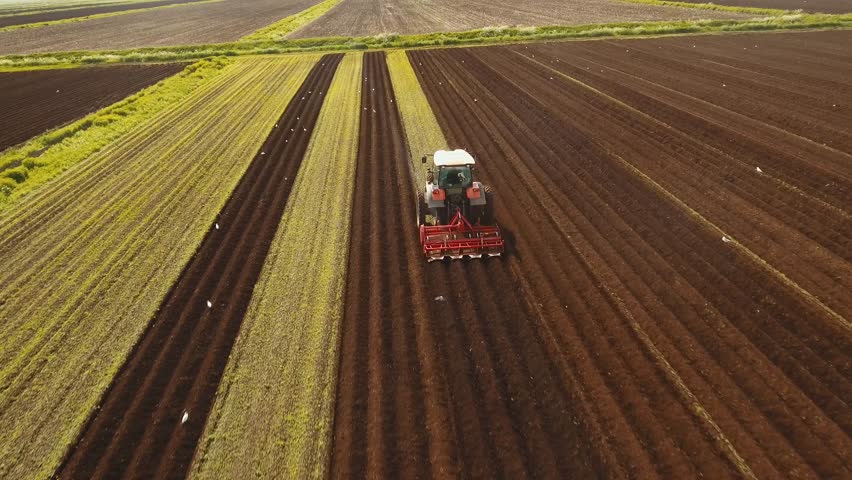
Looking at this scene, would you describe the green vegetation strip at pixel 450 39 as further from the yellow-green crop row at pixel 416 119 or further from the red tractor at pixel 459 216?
the red tractor at pixel 459 216

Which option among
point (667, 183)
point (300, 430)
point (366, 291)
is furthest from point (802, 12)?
point (300, 430)

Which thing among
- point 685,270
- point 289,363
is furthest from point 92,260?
point 685,270

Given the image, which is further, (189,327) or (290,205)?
(290,205)

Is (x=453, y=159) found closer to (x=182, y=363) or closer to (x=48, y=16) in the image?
(x=182, y=363)

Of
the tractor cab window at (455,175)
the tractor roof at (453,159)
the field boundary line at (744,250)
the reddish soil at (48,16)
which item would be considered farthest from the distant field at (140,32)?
the field boundary line at (744,250)

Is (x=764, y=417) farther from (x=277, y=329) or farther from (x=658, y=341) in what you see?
(x=277, y=329)

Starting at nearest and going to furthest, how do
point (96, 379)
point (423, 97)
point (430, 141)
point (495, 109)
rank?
point (96, 379) < point (430, 141) < point (495, 109) < point (423, 97)

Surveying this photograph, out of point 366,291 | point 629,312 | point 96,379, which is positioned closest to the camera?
point 96,379
